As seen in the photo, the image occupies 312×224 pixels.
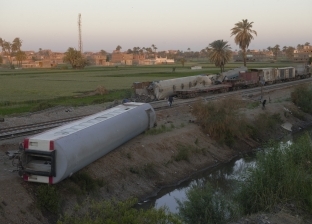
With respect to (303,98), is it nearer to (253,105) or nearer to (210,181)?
(253,105)

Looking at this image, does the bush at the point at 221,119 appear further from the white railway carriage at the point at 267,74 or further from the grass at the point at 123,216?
the white railway carriage at the point at 267,74

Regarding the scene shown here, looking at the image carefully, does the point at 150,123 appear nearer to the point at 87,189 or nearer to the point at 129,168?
the point at 129,168

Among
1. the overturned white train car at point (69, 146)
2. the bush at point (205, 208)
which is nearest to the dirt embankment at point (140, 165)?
the overturned white train car at point (69, 146)

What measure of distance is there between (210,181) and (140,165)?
4175mm

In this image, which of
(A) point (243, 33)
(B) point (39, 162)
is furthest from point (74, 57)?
(B) point (39, 162)

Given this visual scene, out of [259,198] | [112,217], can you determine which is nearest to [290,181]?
[259,198]

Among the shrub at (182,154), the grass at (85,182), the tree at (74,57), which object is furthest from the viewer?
the tree at (74,57)

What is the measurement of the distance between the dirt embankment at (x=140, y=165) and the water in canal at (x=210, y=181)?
0.48 m

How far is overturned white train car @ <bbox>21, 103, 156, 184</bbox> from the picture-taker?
16.9 meters

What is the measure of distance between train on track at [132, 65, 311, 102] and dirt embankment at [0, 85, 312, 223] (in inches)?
245

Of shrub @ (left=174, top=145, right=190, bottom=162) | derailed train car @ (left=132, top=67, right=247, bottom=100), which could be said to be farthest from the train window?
derailed train car @ (left=132, top=67, right=247, bottom=100)

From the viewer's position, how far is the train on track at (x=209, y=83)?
144ft

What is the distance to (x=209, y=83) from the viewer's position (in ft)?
180

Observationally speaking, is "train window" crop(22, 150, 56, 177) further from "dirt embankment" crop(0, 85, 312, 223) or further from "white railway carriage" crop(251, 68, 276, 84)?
"white railway carriage" crop(251, 68, 276, 84)
